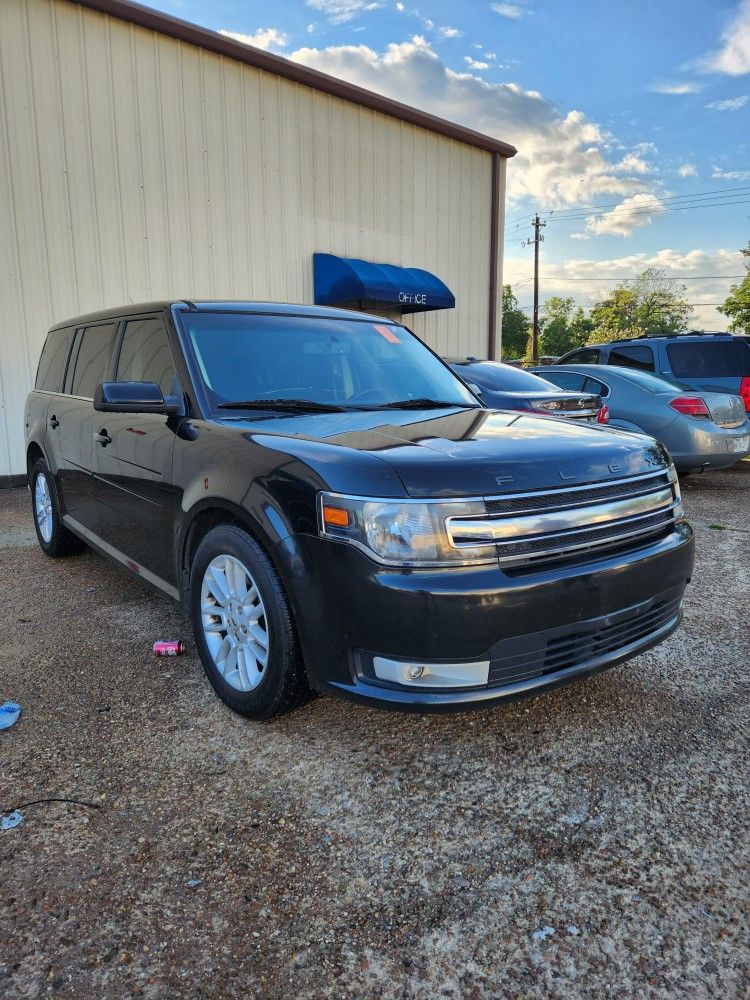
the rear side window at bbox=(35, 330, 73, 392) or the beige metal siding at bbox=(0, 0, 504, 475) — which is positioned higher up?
the beige metal siding at bbox=(0, 0, 504, 475)

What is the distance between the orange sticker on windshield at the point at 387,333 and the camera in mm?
3953

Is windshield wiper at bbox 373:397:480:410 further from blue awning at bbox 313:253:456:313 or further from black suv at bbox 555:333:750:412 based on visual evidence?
blue awning at bbox 313:253:456:313

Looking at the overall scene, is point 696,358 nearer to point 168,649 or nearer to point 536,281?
point 168,649

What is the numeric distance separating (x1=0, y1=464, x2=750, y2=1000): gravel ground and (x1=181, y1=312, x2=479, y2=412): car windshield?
4.51ft

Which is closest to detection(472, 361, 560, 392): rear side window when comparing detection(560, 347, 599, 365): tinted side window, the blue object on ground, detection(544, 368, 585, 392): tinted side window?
detection(544, 368, 585, 392): tinted side window

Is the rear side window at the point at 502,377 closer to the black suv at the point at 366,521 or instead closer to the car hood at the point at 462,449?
the black suv at the point at 366,521

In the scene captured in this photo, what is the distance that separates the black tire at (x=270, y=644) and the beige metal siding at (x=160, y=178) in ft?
25.3

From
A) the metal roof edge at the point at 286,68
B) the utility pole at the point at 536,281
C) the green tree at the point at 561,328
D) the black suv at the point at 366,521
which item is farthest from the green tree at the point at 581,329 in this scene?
the black suv at the point at 366,521

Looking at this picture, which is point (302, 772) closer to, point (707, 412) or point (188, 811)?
point (188, 811)

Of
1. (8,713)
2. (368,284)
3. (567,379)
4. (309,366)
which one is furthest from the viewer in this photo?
(368,284)

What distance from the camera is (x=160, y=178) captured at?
1005 centimetres

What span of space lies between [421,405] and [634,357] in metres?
7.55

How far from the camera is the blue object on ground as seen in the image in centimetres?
282

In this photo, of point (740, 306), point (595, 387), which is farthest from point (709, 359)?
point (740, 306)
